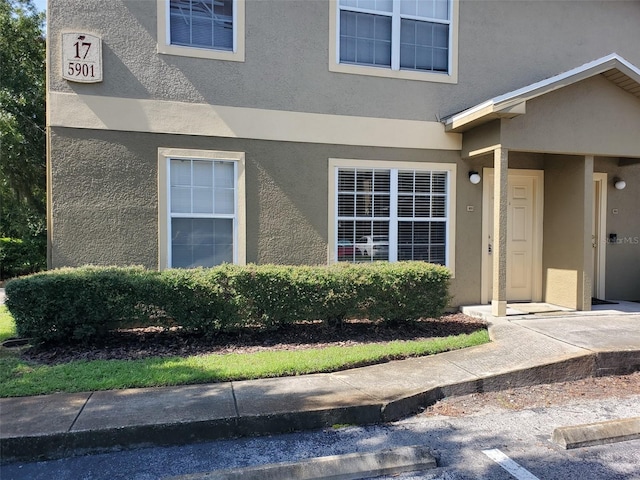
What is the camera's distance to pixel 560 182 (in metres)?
8.23

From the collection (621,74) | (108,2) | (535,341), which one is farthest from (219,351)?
(621,74)

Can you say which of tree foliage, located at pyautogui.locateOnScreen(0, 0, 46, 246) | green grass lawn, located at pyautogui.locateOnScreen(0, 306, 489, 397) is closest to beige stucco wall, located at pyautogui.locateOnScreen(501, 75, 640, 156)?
green grass lawn, located at pyautogui.locateOnScreen(0, 306, 489, 397)

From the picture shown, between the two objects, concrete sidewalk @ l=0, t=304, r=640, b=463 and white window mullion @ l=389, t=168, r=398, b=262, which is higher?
white window mullion @ l=389, t=168, r=398, b=262

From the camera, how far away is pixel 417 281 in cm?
662

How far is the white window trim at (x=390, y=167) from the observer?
759 centimetres

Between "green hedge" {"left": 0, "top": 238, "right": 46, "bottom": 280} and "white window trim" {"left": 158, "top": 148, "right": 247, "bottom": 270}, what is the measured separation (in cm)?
1133

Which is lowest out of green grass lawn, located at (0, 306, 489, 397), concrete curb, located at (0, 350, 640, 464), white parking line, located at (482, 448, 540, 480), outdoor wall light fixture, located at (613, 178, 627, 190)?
white parking line, located at (482, 448, 540, 480)

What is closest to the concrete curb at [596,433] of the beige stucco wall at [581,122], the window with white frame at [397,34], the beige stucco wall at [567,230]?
the beige stucco wall at [567,230]

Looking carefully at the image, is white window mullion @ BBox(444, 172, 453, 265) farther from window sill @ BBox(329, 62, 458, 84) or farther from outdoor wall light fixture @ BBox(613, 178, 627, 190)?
outdoor wall light fixture @ BBox(613, 178, 627, 190)

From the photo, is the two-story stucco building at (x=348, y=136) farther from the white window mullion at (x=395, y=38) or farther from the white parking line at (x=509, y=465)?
the white parking line at (x=509, y=465)

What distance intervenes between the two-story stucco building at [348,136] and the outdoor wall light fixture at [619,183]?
0.04 m

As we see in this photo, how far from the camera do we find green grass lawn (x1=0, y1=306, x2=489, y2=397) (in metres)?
4.52

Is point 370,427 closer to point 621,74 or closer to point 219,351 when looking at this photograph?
point 219,351

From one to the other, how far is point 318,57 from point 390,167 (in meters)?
2.19
